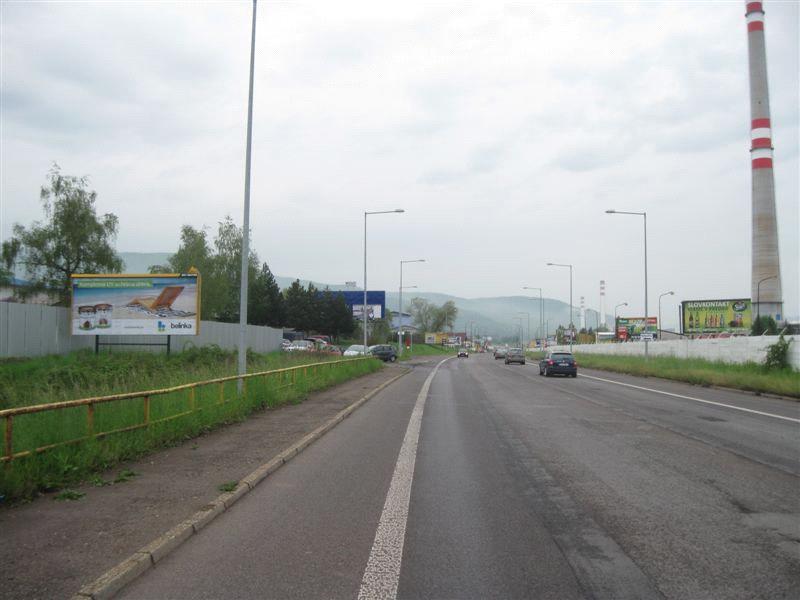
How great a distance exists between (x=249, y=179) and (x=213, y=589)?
12.7m

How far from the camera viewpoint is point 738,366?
31109mm

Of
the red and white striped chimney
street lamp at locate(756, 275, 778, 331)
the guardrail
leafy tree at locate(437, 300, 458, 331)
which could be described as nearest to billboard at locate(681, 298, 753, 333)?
street lamp at locate(756, 275, 778, 331)

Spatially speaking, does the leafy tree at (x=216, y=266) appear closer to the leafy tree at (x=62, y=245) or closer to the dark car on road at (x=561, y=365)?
the leafy tree at (x=62, y=245)

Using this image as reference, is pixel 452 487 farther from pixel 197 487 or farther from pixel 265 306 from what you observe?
pixel 265 306

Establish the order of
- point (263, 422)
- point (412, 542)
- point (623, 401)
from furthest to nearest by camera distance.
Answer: point (623, 401) → point (263, 422) → point (412, 542)

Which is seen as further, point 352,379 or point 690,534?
point 352,379

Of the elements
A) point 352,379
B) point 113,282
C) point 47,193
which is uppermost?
point 47,193

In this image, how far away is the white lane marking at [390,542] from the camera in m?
4.53

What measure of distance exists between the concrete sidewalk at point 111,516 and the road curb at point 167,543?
0.31ft

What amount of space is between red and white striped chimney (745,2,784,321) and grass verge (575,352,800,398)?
69.4 feet

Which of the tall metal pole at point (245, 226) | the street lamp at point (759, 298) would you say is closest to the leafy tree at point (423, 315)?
the street lamp at point (759, 298)

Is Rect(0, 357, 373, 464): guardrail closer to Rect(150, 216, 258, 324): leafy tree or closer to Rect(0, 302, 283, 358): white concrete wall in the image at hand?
Rect(0, 302, 283, 358): white concrete wall

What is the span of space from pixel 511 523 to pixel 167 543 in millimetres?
3032

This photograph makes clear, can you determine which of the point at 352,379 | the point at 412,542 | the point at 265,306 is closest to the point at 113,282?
the point at 352,379
